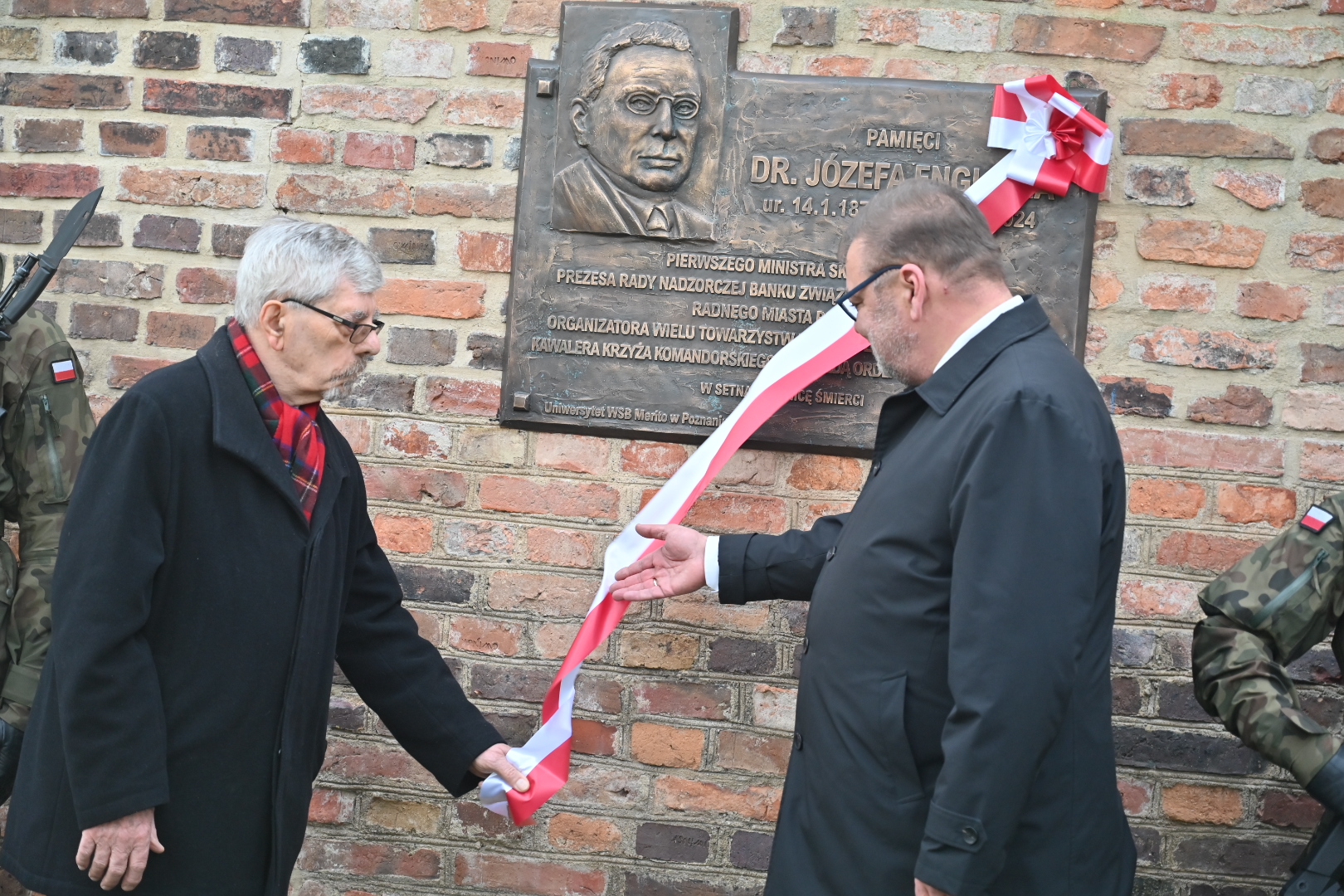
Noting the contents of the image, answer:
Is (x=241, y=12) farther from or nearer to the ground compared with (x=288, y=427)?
farther from the ground

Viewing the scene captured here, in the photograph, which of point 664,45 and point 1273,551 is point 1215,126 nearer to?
point 1273,551

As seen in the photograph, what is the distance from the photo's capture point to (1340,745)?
2.12 m

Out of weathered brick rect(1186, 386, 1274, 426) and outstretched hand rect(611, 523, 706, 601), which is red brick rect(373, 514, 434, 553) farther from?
weathered brick rect(1186, 386, 1274, 426)

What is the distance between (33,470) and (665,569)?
1.37m

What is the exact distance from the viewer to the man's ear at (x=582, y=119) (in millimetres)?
2711

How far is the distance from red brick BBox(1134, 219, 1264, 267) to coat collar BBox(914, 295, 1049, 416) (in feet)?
3.10

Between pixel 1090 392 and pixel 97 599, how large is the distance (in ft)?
5.21

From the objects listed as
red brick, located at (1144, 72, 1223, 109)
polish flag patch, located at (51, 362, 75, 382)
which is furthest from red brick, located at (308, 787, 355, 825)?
red brick, located at (1144, 72, 1223, 109)

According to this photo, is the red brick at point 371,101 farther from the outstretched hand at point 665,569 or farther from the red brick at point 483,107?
the outstretched hand at point 665,569

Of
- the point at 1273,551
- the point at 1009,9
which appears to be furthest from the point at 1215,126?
the point at 1273,551

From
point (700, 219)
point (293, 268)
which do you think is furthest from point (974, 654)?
point (700, 219)

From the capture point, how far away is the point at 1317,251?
103 inches

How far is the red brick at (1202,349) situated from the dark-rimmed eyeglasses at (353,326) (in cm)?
172

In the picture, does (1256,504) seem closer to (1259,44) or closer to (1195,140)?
(1195,140)
